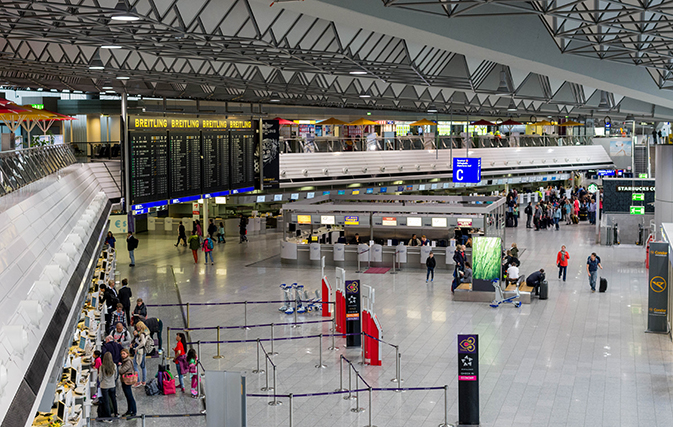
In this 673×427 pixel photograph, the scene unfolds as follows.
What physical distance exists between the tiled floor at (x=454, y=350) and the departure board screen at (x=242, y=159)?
11.3 feet

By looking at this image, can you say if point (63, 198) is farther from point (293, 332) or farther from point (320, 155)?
point (320, 155)

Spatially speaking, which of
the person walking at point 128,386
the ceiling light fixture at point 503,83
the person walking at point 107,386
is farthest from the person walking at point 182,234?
the person walking at point 107,386

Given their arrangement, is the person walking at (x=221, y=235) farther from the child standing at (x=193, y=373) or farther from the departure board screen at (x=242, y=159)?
the child standing at (x=193, y=373)

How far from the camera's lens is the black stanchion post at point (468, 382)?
11.7 m

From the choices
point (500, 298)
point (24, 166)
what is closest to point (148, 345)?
point (24, 166)

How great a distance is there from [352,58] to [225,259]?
12.2m

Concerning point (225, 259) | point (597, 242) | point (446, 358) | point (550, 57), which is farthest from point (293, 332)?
point (597, 242)

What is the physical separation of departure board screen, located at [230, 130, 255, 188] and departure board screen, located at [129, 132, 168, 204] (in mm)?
4470

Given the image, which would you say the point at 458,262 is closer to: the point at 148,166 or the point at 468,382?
the point at 148,166

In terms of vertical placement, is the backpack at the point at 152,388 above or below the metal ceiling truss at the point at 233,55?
below

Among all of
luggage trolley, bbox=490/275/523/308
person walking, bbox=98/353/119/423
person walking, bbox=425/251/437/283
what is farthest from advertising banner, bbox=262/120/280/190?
person walking, bbox=98/353/119/423

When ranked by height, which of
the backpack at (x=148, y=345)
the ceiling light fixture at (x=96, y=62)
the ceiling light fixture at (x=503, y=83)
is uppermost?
the ceiling light fixture at (x=96, y=62)

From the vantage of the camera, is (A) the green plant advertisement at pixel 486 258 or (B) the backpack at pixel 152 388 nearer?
(B) the backpack at pixel 152 388

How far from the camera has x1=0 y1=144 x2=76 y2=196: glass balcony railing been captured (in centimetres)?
1005
